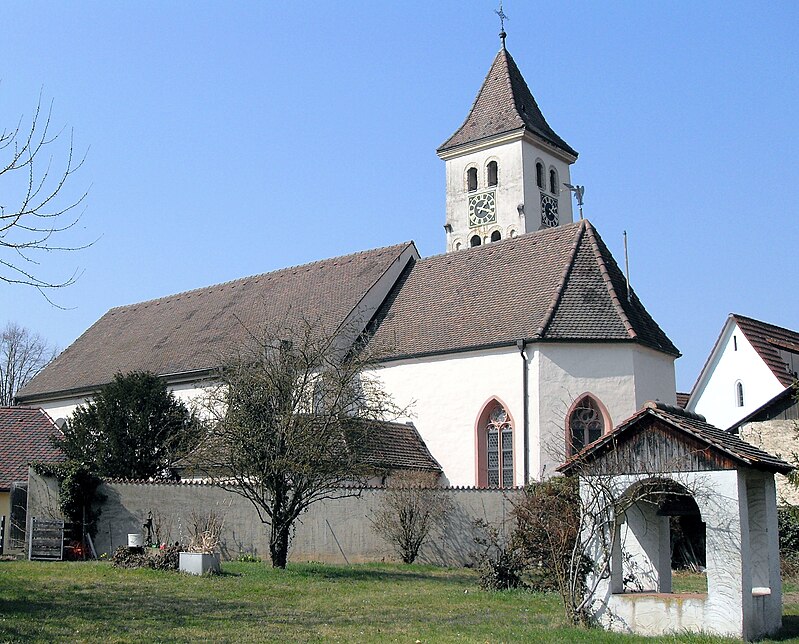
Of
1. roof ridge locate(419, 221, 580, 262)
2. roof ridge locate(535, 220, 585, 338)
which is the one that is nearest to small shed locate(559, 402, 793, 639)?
roof ridge locate(535, 220, 585, 338)

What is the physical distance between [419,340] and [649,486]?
15.9 metres

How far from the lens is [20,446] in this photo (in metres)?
29.7

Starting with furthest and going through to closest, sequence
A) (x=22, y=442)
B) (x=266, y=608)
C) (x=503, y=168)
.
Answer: (x=503, y=168) → (x=22, y=442) → (x=266, y=608)

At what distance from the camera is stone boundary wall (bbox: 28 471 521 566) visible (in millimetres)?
22859

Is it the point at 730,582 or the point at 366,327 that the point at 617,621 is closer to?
the point at 730,582

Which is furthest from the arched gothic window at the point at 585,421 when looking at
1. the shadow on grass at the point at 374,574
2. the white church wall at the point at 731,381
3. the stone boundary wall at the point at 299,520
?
the white church wall at the point at 731,381

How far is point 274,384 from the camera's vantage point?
20.2 m

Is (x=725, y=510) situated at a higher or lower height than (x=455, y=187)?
lower

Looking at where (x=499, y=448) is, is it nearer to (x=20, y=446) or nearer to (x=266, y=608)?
(x=266, y=608)

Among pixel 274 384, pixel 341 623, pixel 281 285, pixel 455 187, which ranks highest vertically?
pixel 455 187

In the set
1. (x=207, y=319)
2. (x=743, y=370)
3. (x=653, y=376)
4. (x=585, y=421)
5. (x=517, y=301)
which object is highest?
(x=207, y=319)

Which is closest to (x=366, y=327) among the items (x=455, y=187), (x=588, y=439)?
(x=588, y=439)

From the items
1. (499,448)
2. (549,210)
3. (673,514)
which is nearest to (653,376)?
(499,448)

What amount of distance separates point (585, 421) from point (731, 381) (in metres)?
10.2
